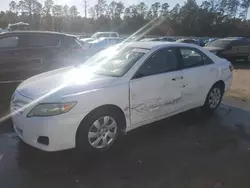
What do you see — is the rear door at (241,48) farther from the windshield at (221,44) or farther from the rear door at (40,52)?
the rear door at (40,52)

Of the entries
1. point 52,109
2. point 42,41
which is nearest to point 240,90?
point 42,41

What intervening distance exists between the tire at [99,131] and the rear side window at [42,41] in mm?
5010

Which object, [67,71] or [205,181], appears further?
[67,71]

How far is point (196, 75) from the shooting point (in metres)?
4.93

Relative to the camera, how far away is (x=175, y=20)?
6619 centimetres

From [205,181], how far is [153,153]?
2.88 feet

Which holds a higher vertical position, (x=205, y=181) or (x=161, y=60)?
(x=161, y=60)

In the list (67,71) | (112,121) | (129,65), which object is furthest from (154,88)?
(67,71)

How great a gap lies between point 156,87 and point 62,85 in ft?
4.74

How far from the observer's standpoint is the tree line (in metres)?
61.3

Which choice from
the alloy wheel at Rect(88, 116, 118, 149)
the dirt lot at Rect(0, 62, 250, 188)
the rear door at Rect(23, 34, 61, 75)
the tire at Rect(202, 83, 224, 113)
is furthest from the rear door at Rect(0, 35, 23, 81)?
the tire at Rect(202, 83, 224, 113)

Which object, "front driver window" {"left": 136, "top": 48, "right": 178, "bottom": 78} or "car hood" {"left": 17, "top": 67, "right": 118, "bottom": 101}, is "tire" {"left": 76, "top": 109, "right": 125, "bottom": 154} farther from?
"front driver window" {"left": 136, "top": 48, "right": 178, "bottom": 78}

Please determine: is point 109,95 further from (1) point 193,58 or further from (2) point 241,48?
(2) point 241,48

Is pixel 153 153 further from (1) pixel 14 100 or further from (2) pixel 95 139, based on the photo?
(1) pixel 14 100
